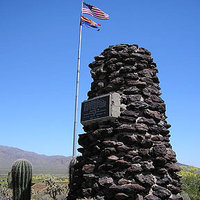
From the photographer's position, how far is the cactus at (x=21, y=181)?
7.83m

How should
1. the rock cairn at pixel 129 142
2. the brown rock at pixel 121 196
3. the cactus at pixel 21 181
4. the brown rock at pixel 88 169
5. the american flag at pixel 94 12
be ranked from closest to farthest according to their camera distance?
the brown rock at pixel 121 196, the rock cairn at pixel 129 142, the brown rock at pixel 88 169, the cactus at pixel 21 181, the american flag at pixel 94 12

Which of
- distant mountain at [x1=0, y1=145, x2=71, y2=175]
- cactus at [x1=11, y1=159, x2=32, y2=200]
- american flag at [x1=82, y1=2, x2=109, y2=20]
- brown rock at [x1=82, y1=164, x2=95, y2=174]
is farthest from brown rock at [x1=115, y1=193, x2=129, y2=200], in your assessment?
distant mountain at [x1=0, y1=145, x2=71, y2=175]

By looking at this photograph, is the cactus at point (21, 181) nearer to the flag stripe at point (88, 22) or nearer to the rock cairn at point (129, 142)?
the rock cairn at point (129, 142)

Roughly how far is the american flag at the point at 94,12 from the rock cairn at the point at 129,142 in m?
9.05

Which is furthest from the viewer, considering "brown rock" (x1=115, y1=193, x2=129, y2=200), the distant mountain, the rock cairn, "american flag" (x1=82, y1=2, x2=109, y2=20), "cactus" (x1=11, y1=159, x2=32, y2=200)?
the distant mountain

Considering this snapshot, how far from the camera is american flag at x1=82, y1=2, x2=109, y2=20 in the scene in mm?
15312

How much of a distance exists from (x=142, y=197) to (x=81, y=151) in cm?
202

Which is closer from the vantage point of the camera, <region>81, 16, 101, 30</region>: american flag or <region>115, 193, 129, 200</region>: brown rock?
<region>115, 193, 129, 200</region>: brown rock

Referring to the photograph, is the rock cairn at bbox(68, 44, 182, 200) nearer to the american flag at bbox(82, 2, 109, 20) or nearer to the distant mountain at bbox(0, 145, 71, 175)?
the american flag at bbox(82, 2, 109, 20)

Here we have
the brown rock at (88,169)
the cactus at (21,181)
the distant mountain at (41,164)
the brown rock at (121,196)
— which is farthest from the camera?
the distant mountain at (41,164)

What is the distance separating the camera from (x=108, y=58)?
678 cm

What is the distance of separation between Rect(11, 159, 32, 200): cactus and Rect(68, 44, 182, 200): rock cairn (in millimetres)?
2210

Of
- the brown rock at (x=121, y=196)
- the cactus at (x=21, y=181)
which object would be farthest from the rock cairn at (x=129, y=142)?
the cactus at (x=21, y=181)

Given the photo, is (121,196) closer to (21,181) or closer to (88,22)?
(21,181)
